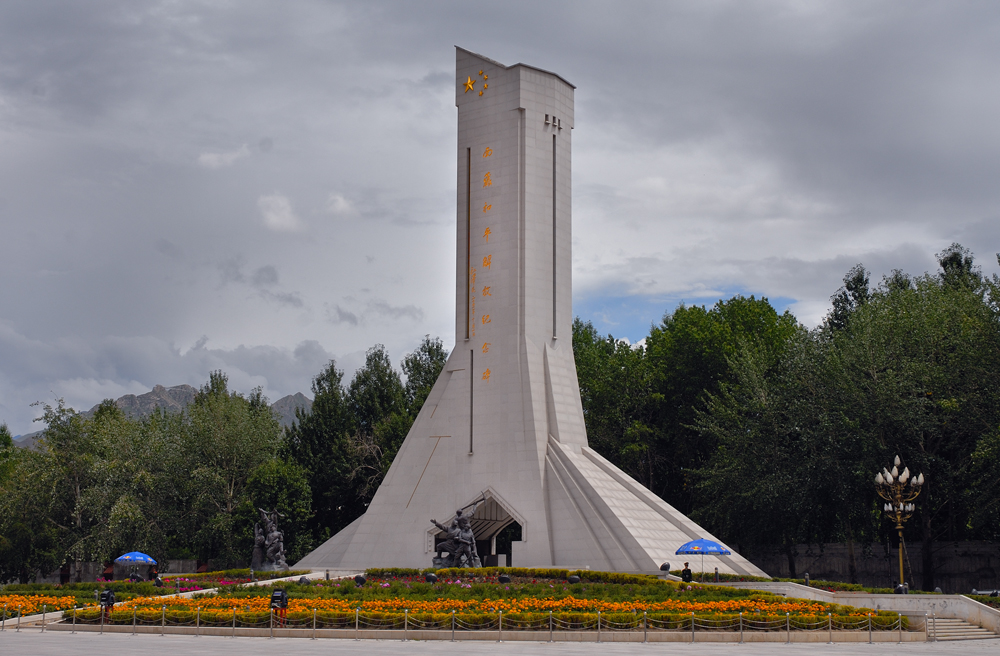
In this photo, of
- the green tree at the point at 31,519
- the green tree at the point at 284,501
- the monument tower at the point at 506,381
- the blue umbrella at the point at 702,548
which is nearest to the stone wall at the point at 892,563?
the blue umbrella at the point at 702,548

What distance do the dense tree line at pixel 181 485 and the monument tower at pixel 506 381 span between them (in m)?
7.32

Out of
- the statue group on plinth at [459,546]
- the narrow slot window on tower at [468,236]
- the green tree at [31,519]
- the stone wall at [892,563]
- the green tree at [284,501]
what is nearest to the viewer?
the statue group on plinth at [459,546]

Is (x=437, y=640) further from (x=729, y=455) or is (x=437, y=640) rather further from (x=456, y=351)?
(x=729, y=455)

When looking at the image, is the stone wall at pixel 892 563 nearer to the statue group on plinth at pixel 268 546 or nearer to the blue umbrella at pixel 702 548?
the blue umbrella at pixel 702 548

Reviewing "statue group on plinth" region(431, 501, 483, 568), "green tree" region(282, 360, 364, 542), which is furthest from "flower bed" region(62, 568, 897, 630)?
"green tree" region(282, 360, 364, 542)

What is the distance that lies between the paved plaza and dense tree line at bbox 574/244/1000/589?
12.6 metres

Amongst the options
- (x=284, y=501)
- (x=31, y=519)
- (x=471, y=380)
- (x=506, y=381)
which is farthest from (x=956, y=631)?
(x=31, y=519)

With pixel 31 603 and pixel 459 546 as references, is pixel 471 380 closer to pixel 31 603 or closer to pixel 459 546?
pixel 459 546

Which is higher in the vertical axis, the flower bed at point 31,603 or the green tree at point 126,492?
the green tree at point 126,492

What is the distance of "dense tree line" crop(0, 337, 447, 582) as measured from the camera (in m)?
35.8

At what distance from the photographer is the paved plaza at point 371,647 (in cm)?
1316

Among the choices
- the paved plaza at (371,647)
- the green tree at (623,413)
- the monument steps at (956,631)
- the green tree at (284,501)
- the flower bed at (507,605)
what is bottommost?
the monument steps at (956,631)

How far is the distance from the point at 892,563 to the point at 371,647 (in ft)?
76.5

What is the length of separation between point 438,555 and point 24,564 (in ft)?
65.0
